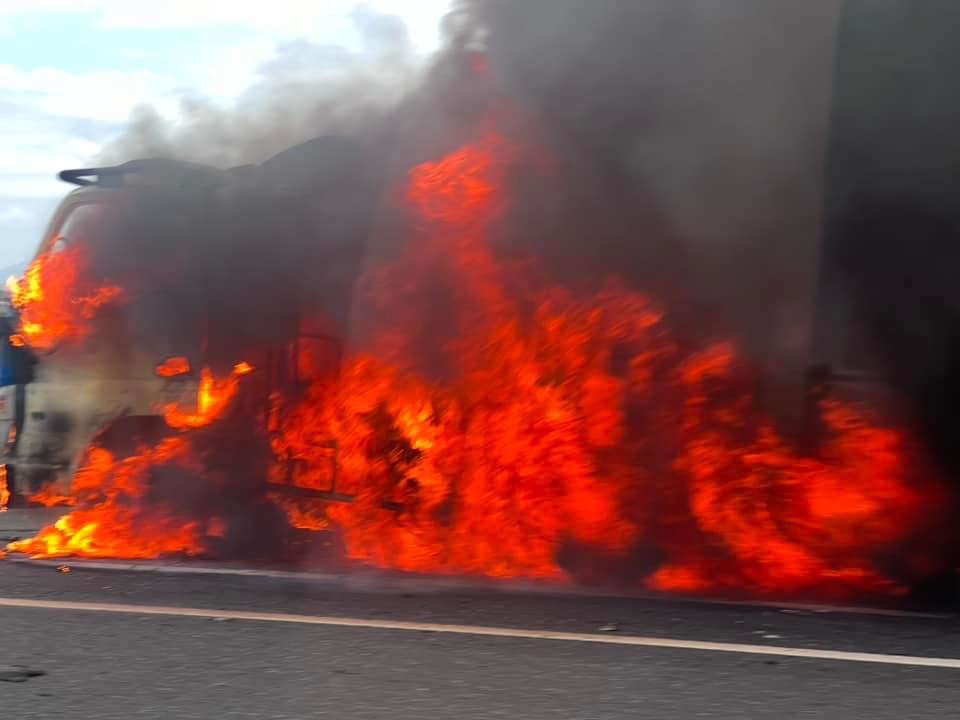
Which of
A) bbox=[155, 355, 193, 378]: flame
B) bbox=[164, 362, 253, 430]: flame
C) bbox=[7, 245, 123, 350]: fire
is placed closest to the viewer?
bbox=[164, 362, 253, 430]: flame

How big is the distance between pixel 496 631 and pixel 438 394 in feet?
7.92

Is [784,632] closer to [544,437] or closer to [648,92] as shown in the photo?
[544,437]

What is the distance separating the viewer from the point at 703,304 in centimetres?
752

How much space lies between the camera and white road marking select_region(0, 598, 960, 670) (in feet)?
17.4

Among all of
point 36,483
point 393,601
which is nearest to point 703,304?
point 393,601

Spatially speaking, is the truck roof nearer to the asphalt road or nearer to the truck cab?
the truck cab

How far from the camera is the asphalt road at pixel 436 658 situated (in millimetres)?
4605

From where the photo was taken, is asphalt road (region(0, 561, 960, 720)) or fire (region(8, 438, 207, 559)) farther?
fire (region(8, 438, 207, 559))

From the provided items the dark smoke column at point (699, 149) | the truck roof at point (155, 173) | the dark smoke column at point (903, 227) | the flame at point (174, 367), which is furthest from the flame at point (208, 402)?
the dark smoke column at point (903, 227)

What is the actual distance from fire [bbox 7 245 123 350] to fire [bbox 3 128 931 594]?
1005 mm

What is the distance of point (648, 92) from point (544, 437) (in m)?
2.39

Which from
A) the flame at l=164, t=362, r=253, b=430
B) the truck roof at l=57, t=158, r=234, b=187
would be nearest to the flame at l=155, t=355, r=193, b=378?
the flame at l=164, t=362, r=253, b=430

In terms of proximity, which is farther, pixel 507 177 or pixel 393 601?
pixel 507 177

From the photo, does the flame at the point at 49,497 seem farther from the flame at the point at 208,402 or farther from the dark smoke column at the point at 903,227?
the dark smoke column at the point at 903,227
